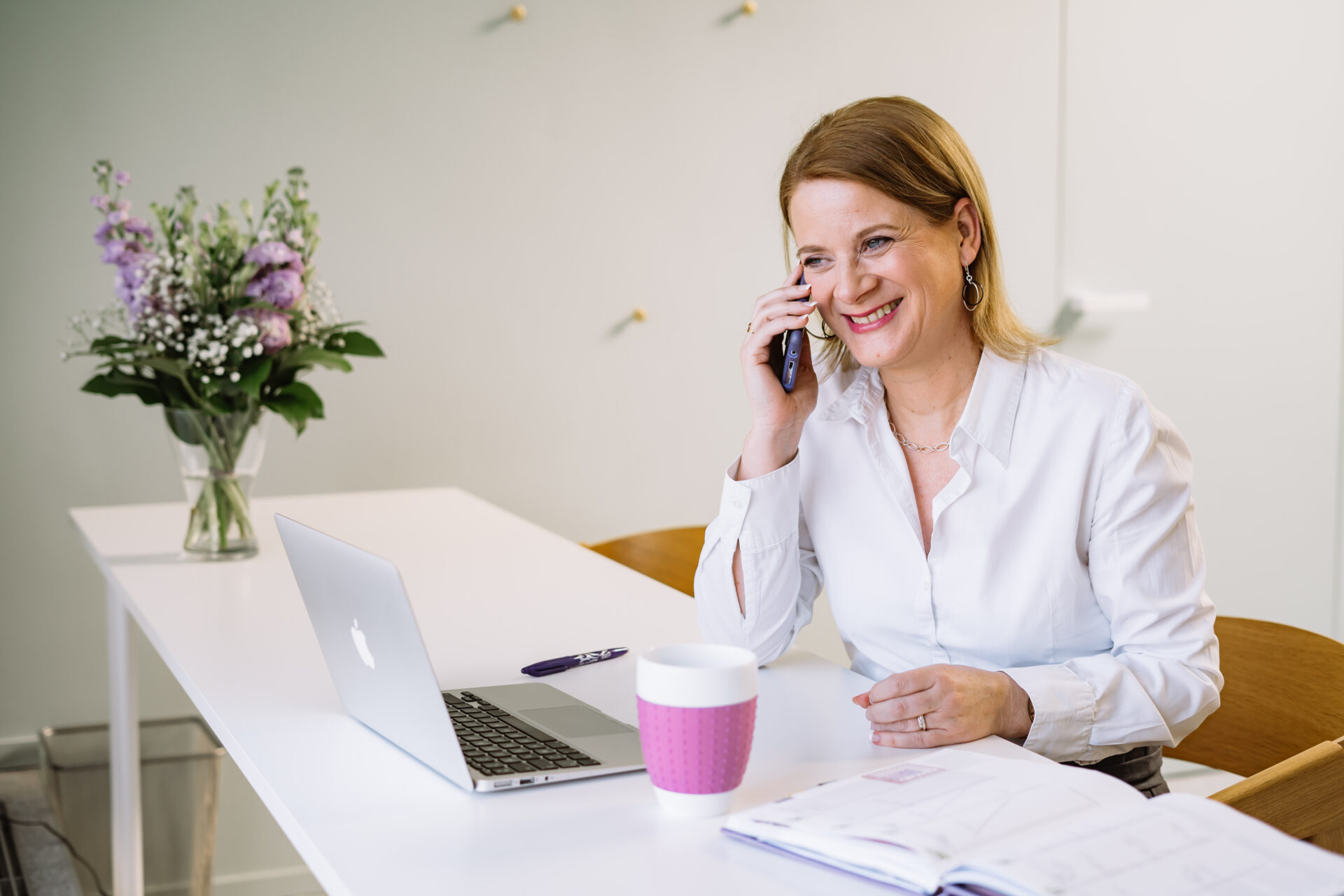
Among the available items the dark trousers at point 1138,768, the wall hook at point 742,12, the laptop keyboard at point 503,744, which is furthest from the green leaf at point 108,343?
the wall hook at point 742,12

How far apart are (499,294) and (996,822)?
6.77 feet

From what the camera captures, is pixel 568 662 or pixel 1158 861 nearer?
pixel 1158 861

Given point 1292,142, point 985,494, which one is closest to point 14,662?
point 985,494

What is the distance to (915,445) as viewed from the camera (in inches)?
55.5

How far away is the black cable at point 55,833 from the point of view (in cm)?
230

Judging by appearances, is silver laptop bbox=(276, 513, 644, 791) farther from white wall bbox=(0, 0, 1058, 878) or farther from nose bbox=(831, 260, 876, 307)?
white wall bbox=(0, 0, 1058, 878)

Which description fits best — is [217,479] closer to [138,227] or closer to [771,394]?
[138,227]

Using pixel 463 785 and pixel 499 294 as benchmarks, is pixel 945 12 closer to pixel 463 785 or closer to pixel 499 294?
pixel 499 294

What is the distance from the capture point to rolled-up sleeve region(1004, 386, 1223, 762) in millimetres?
1145

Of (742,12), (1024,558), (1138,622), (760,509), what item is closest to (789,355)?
(760,509)

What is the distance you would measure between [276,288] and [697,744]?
3.48ft

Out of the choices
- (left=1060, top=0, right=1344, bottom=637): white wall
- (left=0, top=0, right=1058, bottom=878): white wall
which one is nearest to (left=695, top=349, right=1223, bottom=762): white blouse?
(left=0, top=0, right=1058, bottom=878): white wall

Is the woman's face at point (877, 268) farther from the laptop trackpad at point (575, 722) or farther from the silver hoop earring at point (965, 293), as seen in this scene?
the laptop trackpad at point (575, 722)

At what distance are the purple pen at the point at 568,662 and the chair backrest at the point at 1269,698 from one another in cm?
69
